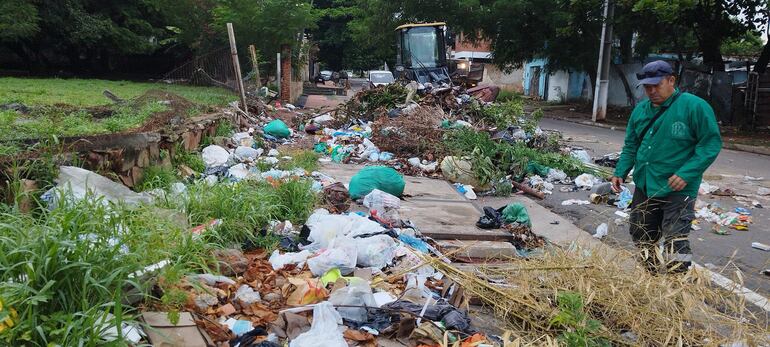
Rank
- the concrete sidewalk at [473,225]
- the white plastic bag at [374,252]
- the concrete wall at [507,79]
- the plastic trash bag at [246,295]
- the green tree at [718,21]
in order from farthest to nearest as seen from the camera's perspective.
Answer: the concrete wall at [507,79] < the green tree at [718,21] < the white plastic bag at [374,252] < the concrete sidewalk at [473,225] < the plastic trash bag at [246,295]

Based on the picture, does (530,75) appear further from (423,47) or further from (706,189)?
(706,189)

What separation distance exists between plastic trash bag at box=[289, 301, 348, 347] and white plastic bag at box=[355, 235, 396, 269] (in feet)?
2.61

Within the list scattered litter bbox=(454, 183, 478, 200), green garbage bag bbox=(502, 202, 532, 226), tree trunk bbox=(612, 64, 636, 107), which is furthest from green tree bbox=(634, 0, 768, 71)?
green garbage bag bbox=(502, 202, 532, 226)

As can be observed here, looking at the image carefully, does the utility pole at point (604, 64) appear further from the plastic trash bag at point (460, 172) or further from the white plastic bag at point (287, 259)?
the white plastic bag at point (287, 259)

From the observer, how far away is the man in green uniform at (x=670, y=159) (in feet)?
11.5

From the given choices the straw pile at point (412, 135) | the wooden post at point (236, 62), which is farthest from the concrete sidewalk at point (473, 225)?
the wooden post at point (236, 62)

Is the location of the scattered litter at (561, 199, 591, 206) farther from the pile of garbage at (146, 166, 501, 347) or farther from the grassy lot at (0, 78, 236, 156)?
the grassy lot at (0, 78, 236, 156)

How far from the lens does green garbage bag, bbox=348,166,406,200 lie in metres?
5.88

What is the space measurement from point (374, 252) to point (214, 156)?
418 cm

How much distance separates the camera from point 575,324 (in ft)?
9.18

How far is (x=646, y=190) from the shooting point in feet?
12.5

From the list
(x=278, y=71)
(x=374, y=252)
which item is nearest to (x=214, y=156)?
(x=374, y=252)

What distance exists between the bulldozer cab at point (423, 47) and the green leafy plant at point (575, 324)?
14.8m

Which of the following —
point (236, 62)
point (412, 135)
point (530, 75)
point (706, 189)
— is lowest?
point (706, 189)
